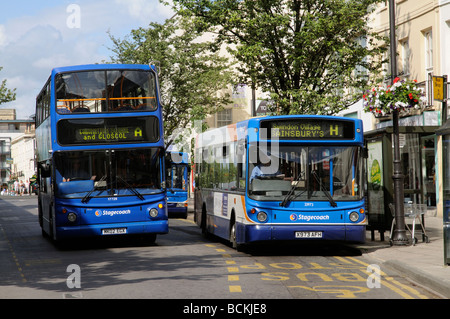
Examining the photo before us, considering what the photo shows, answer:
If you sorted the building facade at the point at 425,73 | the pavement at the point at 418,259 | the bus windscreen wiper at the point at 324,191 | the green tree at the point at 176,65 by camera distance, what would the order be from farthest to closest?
the green tree at the point at 176,65 → the building facade at the point at 425,73 → the bus windscreen wiper at the point at 324,191 → the pavement at the point at 418,259

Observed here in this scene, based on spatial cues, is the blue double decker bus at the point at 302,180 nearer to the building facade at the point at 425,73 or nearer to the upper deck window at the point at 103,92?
the upper deck window at the point at 103,92

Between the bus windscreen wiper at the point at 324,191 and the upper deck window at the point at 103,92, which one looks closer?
the bus windscreen wiper at the point at 324,191

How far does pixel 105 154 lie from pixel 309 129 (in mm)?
4877

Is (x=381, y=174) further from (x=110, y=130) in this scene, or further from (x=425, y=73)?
(x=425, y=73)

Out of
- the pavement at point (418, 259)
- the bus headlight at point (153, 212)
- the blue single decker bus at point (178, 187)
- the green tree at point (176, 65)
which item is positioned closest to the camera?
the pavement at point (418, 259)

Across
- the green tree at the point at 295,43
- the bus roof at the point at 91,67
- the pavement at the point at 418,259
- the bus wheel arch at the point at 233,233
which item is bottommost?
the pavement at the point at 418,259

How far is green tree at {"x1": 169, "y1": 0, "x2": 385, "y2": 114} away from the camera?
24.2 m

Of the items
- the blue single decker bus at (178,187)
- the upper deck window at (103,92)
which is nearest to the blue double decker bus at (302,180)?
the upper deck window at (103,92)

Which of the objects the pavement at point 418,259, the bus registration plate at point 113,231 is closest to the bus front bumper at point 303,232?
the pavement at point 418,259

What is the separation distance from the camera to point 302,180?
52.2 feet

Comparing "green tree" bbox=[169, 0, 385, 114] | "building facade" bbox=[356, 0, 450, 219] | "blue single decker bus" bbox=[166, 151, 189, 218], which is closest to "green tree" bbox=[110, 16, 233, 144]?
"blue single decker bus" bbox=[166, 151, 189, 218]

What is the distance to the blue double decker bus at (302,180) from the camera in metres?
15.8

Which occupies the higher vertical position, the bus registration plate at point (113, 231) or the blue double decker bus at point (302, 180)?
the blue double decker bus at point (302, 180)
